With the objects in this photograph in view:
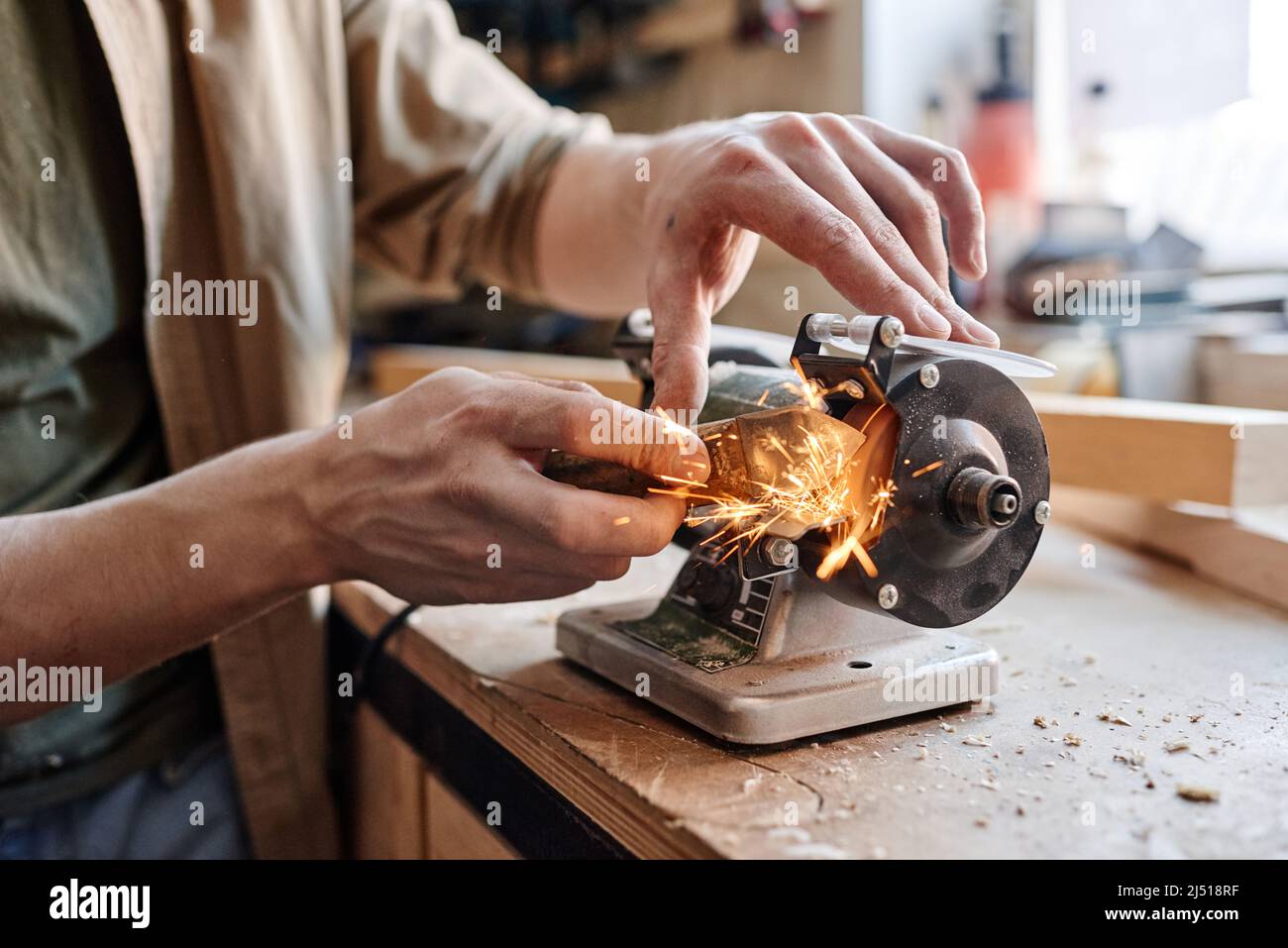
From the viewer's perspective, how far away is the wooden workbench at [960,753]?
0.61m

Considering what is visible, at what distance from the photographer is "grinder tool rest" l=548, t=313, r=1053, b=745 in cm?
72

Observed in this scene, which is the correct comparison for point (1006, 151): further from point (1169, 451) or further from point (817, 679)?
point (817, 679)

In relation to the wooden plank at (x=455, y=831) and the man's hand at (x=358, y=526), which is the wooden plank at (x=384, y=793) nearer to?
the wooden plank at (x=455, y=831)

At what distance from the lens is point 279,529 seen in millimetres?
810

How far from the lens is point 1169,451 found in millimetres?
1237

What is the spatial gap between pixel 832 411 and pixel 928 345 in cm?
8

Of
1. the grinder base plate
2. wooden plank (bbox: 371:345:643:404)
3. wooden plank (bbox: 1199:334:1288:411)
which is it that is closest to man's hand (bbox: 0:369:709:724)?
the grinder base plate

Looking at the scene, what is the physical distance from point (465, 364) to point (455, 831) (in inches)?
53.7

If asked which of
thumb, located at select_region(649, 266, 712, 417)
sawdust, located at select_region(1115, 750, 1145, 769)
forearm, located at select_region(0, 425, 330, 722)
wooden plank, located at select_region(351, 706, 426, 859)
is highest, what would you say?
thumb, located at select_region(649, 266, 712, 417)

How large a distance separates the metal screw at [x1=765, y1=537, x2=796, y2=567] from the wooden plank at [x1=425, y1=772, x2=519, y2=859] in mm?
372

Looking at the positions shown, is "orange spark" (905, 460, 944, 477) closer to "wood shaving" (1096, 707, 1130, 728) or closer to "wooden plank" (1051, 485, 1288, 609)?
"wood shaving" (1096, 707, 1130, 728)

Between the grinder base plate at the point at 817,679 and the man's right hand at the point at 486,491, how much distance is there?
0.34ft

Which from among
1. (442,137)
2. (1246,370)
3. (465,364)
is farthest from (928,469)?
(465,364)

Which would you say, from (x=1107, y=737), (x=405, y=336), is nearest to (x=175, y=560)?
(x=1107, y=737)
